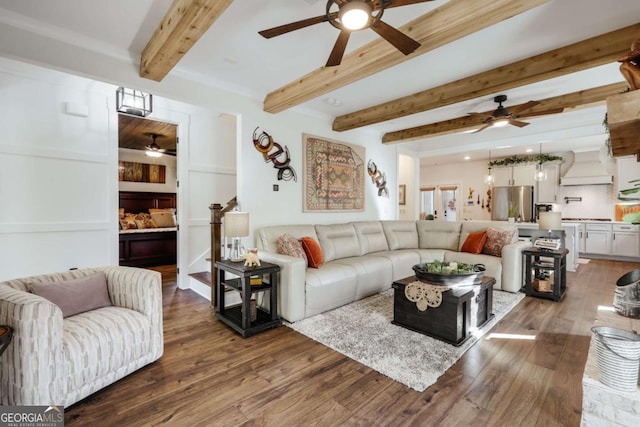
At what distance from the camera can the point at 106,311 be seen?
220 cm

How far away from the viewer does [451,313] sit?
264 cm

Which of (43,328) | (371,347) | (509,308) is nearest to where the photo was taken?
(43,328)

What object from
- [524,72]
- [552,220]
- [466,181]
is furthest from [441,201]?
[524,72]

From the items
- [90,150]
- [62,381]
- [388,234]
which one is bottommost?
[62,381]

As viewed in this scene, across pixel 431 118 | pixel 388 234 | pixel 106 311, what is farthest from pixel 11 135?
pixel 431 118

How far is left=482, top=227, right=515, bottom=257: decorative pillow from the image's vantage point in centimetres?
445

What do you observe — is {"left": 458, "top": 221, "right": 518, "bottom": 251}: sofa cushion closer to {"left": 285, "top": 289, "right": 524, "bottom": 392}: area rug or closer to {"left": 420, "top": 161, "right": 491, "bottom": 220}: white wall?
{"left": 285, "top": 289, "right": 524, "bottom": 392}: area rug

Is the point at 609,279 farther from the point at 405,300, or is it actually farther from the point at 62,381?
the point at 62,381

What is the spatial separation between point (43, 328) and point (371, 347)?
228cm

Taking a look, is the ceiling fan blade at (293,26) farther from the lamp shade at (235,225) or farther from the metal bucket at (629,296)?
the metal bucket at (629,296)

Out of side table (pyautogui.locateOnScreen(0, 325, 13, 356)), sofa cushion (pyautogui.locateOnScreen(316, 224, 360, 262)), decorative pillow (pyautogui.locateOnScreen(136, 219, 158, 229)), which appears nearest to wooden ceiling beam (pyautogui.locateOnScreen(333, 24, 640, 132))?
sofa cushion (pyautogui.locateOnScreen(316, 224, 360, 262))

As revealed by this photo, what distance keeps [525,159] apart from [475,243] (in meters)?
4.95

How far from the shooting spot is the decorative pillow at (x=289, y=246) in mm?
3539

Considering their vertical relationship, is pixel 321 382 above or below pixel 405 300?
below
